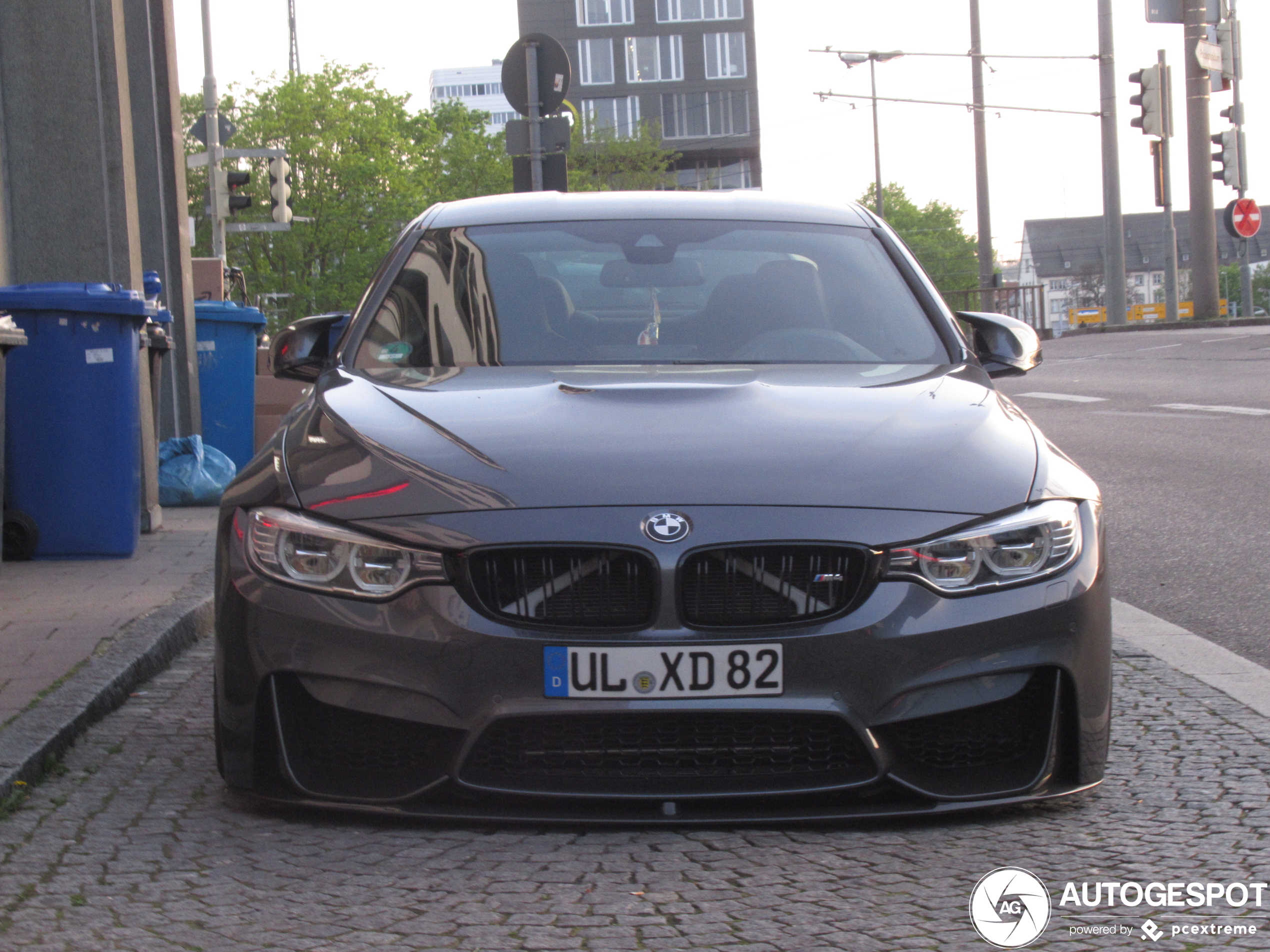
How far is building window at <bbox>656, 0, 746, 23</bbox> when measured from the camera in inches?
3364

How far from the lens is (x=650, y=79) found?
85.8 metres

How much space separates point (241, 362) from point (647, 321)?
7236mm

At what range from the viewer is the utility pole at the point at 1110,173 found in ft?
118

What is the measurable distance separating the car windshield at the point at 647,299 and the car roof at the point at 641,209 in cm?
5

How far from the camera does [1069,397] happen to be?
17422mm

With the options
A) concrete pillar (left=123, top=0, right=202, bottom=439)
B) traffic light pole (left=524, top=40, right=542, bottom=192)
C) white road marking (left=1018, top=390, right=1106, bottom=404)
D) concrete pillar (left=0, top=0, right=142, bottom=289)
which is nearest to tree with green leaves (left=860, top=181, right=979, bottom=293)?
white road marking (left=1018, top=390, right=1106, bottom=404)

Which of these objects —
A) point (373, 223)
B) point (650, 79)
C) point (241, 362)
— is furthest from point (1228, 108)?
point (650, 79)

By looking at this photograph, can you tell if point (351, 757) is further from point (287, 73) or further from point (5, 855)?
point (287, 73)

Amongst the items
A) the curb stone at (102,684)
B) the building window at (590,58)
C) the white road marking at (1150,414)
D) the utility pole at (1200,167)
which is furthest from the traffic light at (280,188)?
the building window at (590,58)

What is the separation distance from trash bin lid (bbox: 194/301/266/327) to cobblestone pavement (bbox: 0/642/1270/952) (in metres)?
7.48

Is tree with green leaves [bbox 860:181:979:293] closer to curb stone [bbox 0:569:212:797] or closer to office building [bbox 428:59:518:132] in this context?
office building [bbox 428:59:518:132]

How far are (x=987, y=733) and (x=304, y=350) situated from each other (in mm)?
2282

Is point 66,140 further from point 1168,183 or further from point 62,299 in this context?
point 1168,183

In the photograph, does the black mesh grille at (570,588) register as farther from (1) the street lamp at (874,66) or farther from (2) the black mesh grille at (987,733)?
(1) the street lamp at (874,66)
